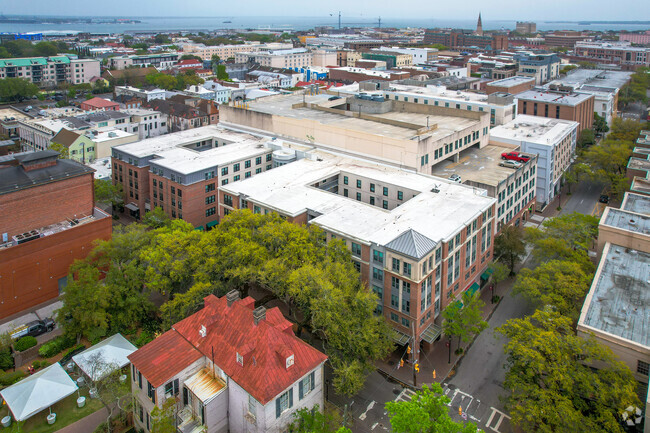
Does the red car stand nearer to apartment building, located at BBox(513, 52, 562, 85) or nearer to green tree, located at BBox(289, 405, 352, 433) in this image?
green tree, located at BBox(289, 405, 352, 433)

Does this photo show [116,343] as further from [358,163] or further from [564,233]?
[564,233]

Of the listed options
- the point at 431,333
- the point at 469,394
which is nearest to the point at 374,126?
the point at 431,333

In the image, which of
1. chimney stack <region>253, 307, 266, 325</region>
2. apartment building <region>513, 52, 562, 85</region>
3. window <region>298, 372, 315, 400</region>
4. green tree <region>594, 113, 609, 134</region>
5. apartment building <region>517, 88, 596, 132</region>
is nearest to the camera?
window <region>298, 372, 315, 400</region>

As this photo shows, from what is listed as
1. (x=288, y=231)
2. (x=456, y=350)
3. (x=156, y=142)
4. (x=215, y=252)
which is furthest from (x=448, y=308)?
(x=156, y=142)

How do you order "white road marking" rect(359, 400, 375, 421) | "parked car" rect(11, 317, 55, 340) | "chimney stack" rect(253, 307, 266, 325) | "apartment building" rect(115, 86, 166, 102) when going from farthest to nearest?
"apartment building" rect(115, 86, 166, 102)
"parked car" rect(11, 317, 55, 340)
"white road marking" rect(359, 400, 375, 421)
"chimney stack" rect(253, 307, 266, 325)

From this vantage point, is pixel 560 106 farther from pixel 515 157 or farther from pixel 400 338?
pixel 400 338

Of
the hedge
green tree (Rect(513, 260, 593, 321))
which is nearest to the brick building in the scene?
the hedge
